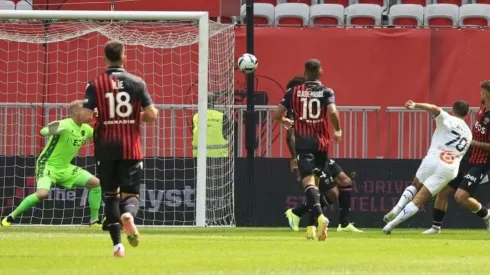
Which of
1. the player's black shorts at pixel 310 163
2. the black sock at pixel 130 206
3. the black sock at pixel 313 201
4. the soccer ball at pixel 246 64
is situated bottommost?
the black sock at pixel 313 201

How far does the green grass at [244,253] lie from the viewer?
34.3 ft

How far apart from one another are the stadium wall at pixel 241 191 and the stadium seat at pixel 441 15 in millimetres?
4874

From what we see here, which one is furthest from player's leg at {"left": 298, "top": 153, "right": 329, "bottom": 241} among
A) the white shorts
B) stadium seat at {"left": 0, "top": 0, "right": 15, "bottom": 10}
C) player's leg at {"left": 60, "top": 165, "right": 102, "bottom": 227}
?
stadium seat at {"left": 0, "top": 0, "right": 15, "bottom": 10}

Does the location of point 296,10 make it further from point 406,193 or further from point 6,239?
point 6,239

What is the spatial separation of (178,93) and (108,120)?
981 cm

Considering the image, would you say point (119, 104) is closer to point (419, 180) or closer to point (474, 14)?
point (419, 180)

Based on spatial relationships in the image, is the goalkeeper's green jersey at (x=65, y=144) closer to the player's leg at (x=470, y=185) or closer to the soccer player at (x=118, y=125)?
the player's leg at (x=470, y=185)

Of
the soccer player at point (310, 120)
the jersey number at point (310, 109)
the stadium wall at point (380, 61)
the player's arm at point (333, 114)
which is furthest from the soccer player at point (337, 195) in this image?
the stadium wall at point (380, 61)

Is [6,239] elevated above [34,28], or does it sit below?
below

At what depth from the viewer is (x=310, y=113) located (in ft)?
51.7

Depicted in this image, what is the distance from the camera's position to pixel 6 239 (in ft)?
49.5

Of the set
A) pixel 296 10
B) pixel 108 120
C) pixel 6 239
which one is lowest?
pixel 6 239

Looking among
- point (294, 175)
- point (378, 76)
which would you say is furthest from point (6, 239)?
point (378, 76)

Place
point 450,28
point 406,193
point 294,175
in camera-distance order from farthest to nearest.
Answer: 1. point 450,28
2. point 294,175
3. point 406,193
